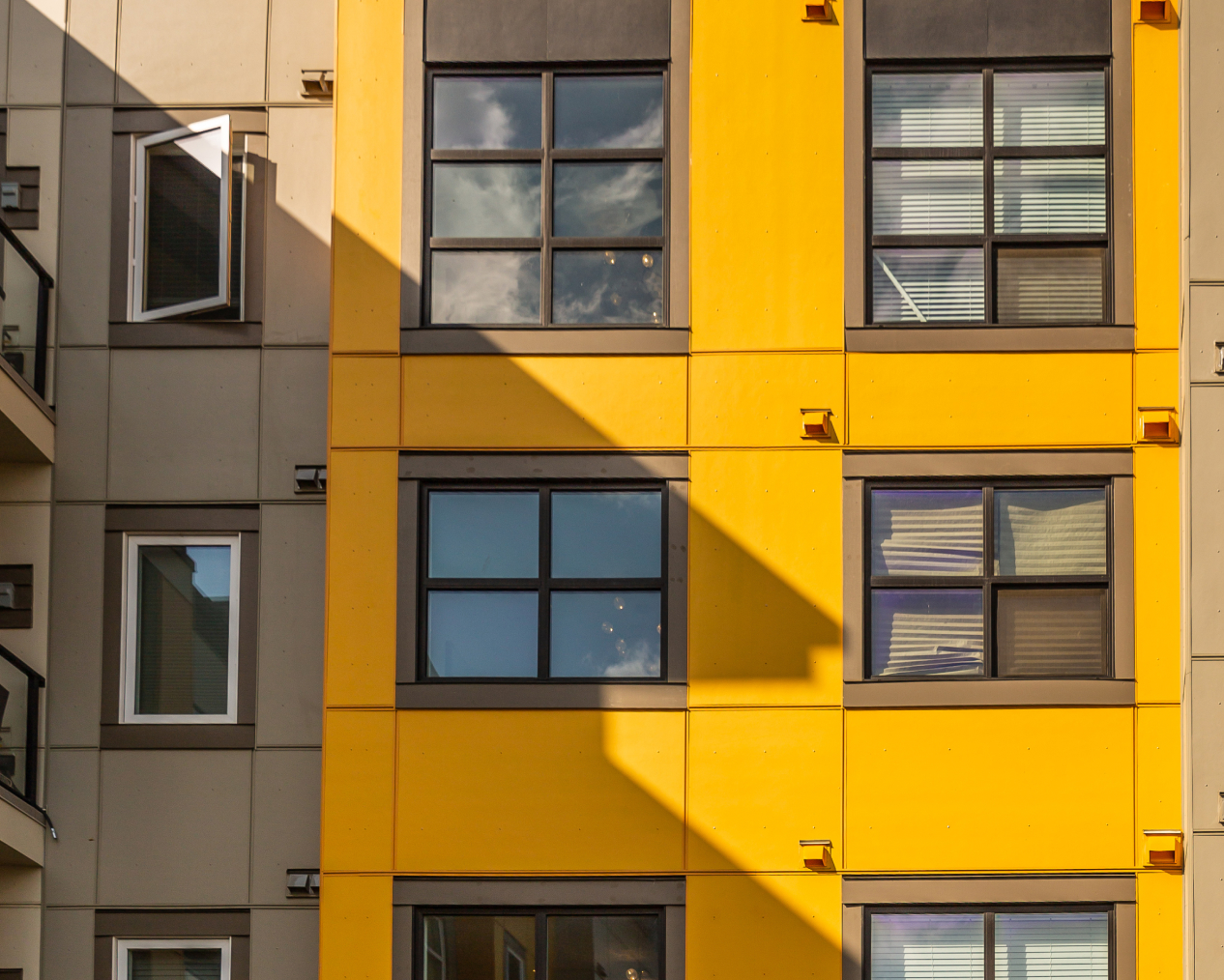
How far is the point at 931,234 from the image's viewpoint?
9305mm

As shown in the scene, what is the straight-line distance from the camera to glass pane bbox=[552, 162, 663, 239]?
937 centimetres

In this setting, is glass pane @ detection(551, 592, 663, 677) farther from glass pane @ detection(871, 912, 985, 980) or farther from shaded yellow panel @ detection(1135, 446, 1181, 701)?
shaded yellow panel @ detection(1135, 446, 1181, 701)

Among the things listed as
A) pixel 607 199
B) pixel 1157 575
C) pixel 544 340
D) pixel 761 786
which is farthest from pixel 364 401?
pixel 1157 575

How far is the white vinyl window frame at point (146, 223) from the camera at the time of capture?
996cm

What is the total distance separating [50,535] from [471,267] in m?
Result: 4.10

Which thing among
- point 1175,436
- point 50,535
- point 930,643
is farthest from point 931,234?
point 50,535

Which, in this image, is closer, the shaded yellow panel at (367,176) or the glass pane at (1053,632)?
the glass pane at (1053,632)

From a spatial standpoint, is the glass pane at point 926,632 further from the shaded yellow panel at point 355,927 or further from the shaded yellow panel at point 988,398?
the shaded yellow panel at point 355,927

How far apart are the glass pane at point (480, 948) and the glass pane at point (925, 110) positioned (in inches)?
258

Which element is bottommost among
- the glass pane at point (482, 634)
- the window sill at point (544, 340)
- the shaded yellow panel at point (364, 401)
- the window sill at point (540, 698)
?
the window sill at point (540, 698)

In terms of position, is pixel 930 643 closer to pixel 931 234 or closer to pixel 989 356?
pixel 989 356

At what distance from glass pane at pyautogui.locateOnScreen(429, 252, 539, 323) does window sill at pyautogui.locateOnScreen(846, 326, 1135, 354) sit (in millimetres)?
2477

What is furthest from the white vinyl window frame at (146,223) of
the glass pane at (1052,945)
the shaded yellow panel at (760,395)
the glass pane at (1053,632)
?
the glass pane at (1052,945)

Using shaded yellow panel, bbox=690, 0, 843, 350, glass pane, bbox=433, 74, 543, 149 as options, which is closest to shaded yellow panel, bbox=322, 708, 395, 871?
shaded yellow panel, bbox=690, 0, 843, 350
